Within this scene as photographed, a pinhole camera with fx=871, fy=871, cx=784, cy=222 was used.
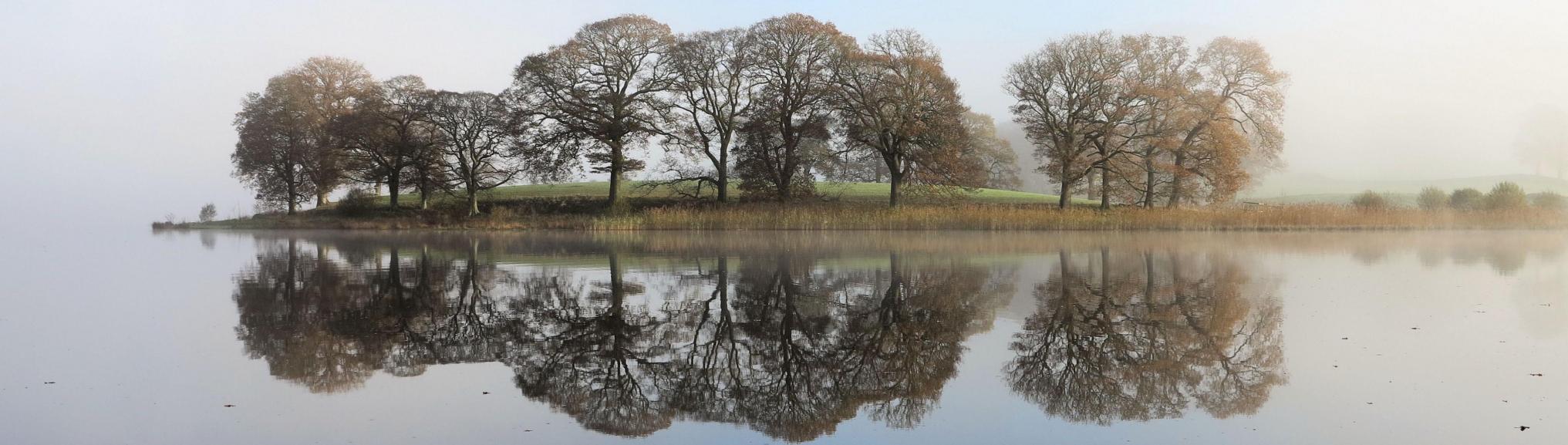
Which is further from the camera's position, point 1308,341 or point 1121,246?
point 1121,246

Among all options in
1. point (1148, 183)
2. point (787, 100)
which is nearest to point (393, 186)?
point (787, 100)

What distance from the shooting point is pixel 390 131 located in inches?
1704

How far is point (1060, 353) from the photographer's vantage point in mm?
6523

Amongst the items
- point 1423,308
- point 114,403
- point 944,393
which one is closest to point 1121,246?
point 1423,308

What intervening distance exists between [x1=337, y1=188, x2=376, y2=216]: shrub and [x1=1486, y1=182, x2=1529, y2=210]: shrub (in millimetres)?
52333

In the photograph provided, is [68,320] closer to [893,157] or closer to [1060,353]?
[1060,353]

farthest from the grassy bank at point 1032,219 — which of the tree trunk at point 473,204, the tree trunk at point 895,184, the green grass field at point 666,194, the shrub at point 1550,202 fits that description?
the tree trunk at point 473,204

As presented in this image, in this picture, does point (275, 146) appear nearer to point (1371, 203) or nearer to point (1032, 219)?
point (1032, 219)

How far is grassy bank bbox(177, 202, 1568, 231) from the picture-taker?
1281 inches

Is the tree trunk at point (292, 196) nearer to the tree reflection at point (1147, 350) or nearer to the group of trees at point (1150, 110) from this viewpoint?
the group of trees at point (1150, 110)

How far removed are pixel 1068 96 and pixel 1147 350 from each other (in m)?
32.4

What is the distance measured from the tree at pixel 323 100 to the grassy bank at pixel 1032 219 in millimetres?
12873

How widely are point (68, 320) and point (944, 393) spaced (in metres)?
8.73

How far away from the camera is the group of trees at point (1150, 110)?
36.2 metres
